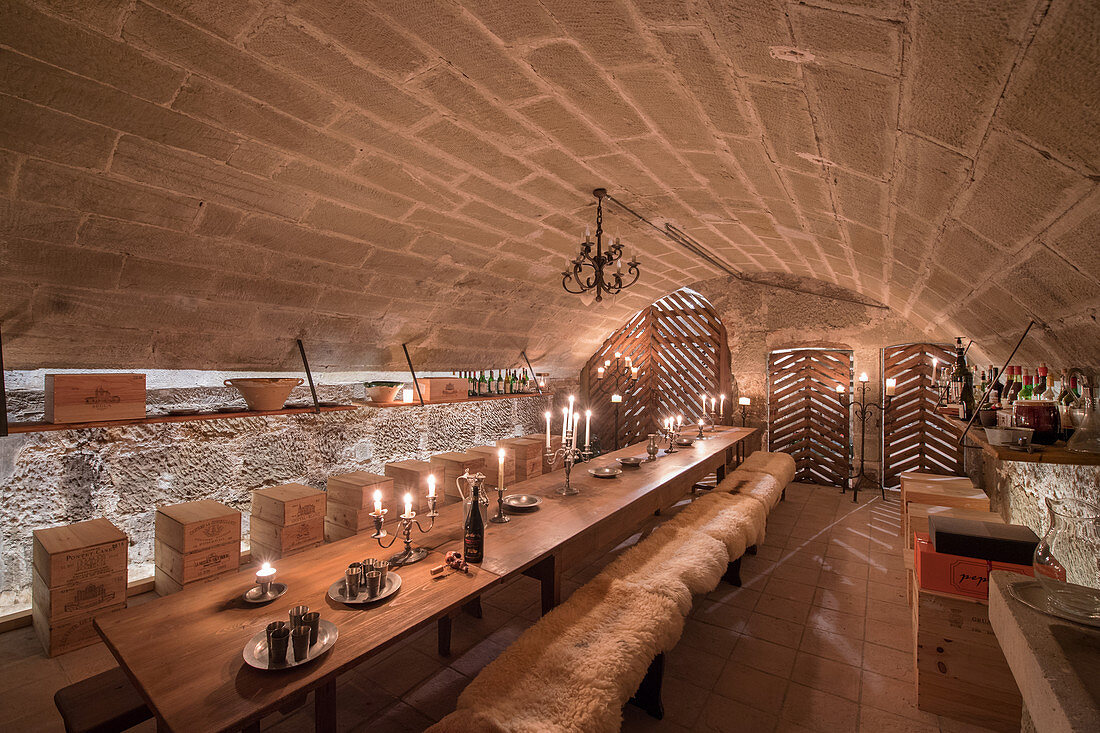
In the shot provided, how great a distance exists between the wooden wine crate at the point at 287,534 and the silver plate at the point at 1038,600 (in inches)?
147

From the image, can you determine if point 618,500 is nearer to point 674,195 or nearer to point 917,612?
point 917,612

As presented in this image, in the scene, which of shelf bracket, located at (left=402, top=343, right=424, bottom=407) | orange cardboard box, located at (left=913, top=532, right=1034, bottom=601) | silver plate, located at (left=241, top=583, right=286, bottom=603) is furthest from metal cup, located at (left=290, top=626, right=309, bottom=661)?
shelf bracket, located at (left=402, top=343, right=424, bottom=407)

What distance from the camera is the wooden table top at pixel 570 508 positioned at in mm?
2166

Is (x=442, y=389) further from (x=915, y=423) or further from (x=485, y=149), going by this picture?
(x=915, y=423)

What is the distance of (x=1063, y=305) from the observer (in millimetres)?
1800

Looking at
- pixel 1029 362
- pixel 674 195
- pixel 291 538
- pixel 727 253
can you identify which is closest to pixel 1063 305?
pixel 1029 362

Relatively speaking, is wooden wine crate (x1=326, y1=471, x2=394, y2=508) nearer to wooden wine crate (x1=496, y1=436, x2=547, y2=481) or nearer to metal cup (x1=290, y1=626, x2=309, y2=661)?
wooden wine crate (x1=496, y1=436, x2=547, y2=481)

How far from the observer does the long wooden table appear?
121 cm

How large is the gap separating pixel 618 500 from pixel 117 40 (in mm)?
2933

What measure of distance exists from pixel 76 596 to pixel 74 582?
87 millimetres

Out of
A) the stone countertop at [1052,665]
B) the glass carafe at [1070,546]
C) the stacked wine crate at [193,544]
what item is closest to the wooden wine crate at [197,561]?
the stacked wine crate at [193,544]

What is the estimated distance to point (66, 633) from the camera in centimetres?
257

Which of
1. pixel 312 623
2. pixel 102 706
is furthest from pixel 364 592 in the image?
pixel 102 706

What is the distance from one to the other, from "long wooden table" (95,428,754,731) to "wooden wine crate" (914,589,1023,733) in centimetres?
148
